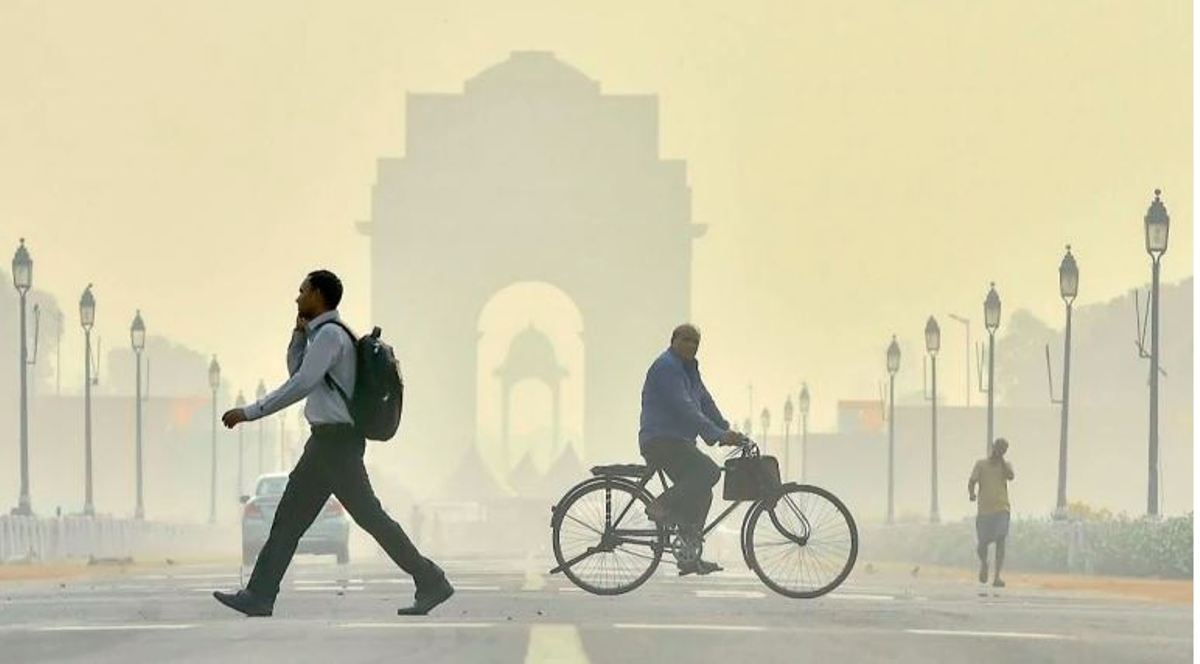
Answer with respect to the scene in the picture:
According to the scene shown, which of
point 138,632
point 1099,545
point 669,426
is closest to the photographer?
point 138,632

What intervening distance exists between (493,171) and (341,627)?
89409mm

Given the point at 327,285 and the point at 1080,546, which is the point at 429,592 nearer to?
the point at 327,285

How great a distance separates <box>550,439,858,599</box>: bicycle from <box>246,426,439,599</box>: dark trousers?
2612 millimetres

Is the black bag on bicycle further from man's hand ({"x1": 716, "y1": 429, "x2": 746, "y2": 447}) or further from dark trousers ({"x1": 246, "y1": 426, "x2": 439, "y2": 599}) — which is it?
dark trousers ({"x1": 246, "y1": 426, "x2": 439, "y2": 599})

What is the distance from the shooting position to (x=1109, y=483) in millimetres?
118625

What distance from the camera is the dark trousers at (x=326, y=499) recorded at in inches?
567

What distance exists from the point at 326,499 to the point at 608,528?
3403mm

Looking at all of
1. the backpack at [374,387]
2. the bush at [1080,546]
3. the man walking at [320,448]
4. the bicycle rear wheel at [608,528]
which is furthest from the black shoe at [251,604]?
the bush at [1080,546]

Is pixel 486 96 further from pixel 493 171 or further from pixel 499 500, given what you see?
pixel 499 500

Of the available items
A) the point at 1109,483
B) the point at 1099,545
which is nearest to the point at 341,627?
the point at 1099,545

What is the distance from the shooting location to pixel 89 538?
1913 inches

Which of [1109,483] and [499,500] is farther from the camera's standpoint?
[1109,483]

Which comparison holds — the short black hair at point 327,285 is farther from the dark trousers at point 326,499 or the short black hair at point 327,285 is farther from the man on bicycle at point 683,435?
the man on bicycle at point 683,435

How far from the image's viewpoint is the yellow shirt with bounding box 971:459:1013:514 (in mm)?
25703
